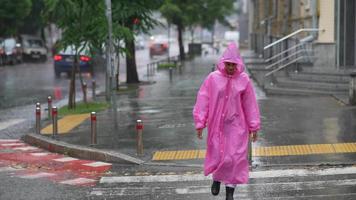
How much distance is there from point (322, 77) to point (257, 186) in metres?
10.9

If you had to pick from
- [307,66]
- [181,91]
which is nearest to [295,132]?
[307,66]

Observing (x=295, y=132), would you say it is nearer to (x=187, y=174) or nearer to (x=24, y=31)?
(x=187, y=174)

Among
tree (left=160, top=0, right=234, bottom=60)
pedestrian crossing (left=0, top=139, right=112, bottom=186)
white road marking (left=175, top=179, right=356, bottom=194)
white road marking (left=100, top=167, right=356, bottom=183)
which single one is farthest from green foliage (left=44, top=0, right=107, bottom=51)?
tree (left=160, top=0, right=234, bottom=60)

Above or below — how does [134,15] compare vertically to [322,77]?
above

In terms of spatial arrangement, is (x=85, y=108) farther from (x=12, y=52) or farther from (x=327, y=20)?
(x=12, y=52)

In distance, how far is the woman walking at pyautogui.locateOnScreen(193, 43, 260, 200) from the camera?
6.94m

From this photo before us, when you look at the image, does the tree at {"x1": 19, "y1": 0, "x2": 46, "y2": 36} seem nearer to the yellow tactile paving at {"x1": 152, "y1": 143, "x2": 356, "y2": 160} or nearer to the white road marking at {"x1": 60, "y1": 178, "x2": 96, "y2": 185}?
the yellow tactile paving at {"x1": 152, "y1": 143, "x2": 356, "y2": 160}

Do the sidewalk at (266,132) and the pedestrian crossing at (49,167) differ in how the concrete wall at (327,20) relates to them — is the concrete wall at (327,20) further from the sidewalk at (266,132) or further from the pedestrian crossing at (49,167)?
the pedestrian crossing at (49,167)

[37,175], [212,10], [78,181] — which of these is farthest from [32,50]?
[78,181]

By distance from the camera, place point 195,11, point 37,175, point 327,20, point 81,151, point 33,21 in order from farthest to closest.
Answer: point 33,21
point 195,11
point 327,20
point 81,151
point 37,175

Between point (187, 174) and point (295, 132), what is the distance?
3.31m

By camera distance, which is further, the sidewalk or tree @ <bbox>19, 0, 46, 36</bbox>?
tree @ <bbox>19, 0, 46, 36</bbox>

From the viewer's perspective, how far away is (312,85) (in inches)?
732

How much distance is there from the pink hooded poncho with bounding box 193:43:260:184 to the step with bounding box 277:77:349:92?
1112 centimetres
